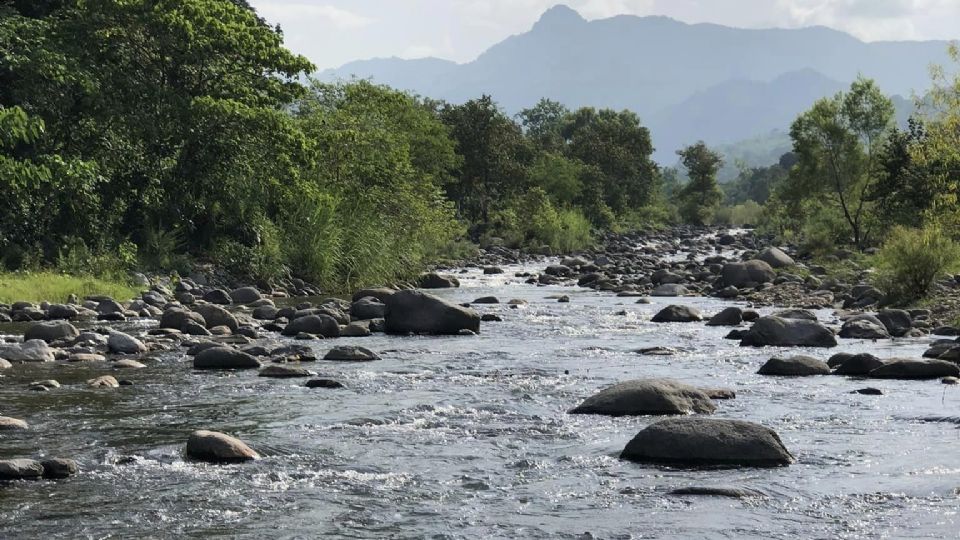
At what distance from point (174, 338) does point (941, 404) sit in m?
12.9

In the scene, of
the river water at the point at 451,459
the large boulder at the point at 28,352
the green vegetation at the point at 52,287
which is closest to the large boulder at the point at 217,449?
the river water at the point at 451,459

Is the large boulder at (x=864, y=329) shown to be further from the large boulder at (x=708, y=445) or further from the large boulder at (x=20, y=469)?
Result: the large boulder at (x=20, y=469)

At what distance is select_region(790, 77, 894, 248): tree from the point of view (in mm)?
48844

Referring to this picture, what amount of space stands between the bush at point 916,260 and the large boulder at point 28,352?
20225 millimetres

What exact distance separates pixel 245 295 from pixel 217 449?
18.1 m

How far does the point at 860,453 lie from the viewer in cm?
991

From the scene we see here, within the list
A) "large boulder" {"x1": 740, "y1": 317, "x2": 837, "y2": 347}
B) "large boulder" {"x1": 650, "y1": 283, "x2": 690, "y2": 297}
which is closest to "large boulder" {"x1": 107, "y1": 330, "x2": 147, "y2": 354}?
"large boulder" {"x1": 740, "y1": 317, "x2": 837, "y2": 347}

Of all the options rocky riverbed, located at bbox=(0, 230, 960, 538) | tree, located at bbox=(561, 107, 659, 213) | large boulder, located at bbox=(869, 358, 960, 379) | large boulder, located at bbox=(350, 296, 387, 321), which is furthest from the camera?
tree, located at bbox=(561, 107, 659, 213)

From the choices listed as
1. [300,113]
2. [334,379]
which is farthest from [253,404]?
[300,113]

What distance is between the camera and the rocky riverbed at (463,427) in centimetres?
778

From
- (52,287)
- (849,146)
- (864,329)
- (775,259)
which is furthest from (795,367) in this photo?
(849,146)

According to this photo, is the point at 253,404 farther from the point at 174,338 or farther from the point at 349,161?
the point at 349,161

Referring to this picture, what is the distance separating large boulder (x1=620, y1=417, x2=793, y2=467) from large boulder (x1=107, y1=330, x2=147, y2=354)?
394 inches

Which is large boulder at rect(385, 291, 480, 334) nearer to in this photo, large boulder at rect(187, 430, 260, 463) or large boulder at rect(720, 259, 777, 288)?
large boulder at rect(187, 430, 260, 463)
